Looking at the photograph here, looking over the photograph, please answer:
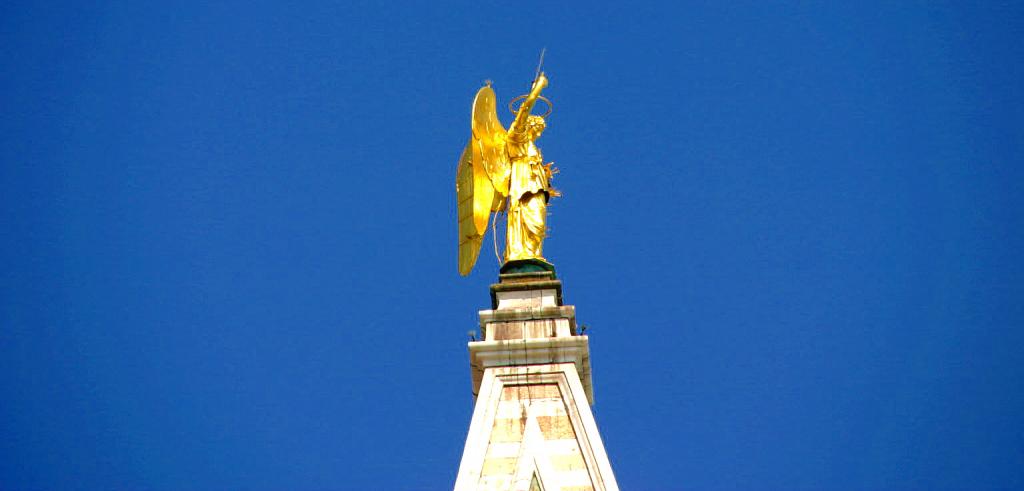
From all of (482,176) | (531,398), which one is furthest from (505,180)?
(531,398)

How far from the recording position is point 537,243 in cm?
3002

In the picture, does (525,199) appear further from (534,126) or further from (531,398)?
(531,398)

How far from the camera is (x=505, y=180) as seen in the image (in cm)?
3069

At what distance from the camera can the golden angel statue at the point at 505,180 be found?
30.1 metres

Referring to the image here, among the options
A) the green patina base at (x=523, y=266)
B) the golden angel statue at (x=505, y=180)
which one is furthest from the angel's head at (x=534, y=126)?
the green patina base at (x=523, y=266)

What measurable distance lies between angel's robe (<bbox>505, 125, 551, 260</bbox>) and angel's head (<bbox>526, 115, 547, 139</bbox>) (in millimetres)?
136

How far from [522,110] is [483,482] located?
321 inches

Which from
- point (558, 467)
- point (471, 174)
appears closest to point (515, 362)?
point (558, 467)

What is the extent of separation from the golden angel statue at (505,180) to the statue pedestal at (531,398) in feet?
4.06

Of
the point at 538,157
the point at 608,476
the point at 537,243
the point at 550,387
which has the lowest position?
the point at 608,476

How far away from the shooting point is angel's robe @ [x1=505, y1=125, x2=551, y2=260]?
30.0m

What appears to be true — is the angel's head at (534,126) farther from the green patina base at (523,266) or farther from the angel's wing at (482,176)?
the green patina base at (523,266)

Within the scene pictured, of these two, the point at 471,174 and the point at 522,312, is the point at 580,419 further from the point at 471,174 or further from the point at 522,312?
the point at 471,174

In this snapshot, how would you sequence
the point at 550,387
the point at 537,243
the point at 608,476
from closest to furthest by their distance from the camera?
the point at 608,476
the point at 550,387
the point at 537,243
